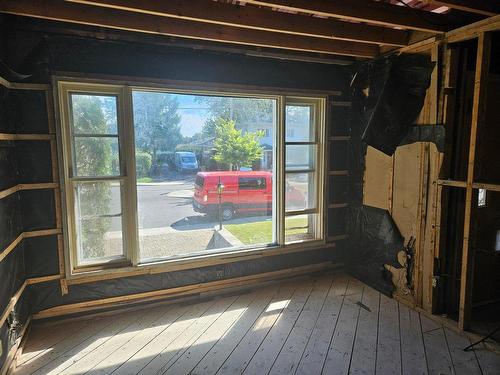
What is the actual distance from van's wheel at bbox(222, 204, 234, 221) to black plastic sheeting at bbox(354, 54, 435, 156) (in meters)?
1.92

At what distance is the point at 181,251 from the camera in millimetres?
3703

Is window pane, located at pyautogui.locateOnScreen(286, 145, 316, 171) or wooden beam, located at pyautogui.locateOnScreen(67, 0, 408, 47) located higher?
wooden beam, located at pyautogui.locateOnScreen(67, 0, 408, 47)

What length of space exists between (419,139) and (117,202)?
3216 millimetres

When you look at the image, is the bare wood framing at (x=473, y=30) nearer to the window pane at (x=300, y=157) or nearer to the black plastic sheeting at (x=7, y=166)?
the window pane at (x=300, y=157)

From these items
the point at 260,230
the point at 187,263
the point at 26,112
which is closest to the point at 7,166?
the point at 26,112

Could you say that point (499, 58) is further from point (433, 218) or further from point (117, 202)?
point (117, 202)

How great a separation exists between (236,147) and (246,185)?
0.52m

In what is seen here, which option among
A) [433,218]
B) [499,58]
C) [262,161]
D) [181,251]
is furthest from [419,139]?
[181,251]

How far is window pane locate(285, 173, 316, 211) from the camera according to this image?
4.09m

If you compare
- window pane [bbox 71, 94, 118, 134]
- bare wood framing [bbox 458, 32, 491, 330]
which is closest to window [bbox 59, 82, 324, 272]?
window pane [bbox 71, 94, 118, 134]

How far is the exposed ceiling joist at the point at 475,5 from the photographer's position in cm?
226

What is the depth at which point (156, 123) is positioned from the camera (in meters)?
3.47

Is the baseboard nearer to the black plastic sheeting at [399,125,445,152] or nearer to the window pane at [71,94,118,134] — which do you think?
the window pane at [71,94,118,134]

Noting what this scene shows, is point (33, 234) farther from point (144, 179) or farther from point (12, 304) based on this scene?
point (144, 179)
